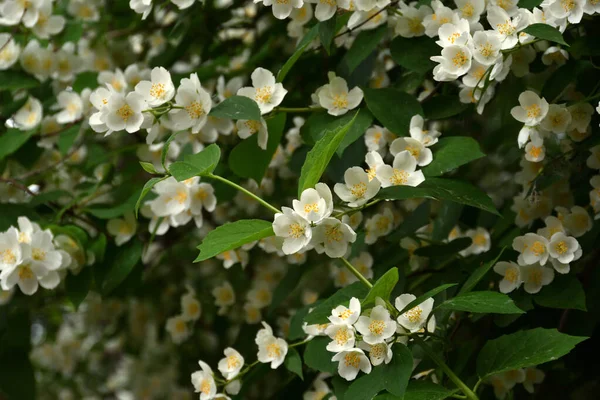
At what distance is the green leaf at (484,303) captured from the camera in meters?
0.81

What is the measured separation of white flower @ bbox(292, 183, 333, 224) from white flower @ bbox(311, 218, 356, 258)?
0.13 ft

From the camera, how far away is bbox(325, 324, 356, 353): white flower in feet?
2.80

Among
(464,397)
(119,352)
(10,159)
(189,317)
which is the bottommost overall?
(119,352)

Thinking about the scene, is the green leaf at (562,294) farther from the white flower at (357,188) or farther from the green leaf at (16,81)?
the green leaf at (16,81)

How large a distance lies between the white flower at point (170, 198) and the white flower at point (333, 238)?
40 cm

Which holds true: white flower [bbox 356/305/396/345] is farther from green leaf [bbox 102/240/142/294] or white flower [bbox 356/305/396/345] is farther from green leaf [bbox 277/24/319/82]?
green leaf [bbox 102/240/142/294]

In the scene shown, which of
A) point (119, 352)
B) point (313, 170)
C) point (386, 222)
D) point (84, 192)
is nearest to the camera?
point (313, 170)

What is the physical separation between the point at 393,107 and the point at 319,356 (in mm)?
383

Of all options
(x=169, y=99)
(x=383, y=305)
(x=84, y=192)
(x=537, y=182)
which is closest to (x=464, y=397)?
(x=383, y=305)

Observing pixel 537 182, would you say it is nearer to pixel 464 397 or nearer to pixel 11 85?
pixel 464 397

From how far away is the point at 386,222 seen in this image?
125cm

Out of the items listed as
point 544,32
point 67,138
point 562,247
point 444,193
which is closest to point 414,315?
point 444,193

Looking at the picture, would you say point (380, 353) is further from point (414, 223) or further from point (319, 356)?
point (414, 223)

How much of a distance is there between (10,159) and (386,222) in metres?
0.81
